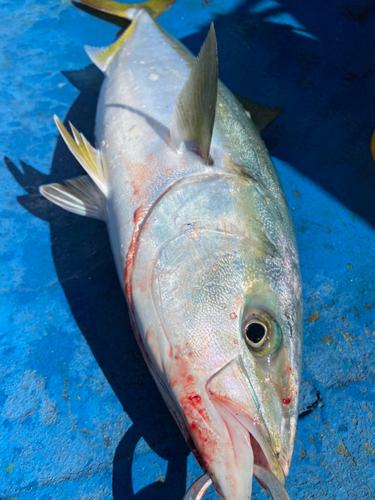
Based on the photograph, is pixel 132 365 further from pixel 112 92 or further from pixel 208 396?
pixel 112 92

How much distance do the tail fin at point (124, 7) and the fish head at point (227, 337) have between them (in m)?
2.05

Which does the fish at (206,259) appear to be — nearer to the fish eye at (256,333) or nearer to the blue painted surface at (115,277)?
the fish eye at (256,333)

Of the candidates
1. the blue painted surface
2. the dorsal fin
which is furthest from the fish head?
the blue painted surface

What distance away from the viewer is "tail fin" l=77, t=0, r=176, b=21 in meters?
2.78

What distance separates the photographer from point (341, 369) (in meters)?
1.86

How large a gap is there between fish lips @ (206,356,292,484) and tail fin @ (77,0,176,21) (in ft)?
9.03

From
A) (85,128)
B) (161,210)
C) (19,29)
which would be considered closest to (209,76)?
(161,210)

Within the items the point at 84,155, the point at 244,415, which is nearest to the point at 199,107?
the point at 84,155

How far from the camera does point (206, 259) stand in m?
1.35

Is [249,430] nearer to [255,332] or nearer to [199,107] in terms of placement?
[255,332]

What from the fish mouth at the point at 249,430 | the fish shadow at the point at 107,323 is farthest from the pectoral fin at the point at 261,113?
the fish mouth at the point at 249,430

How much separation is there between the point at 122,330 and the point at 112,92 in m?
1.35

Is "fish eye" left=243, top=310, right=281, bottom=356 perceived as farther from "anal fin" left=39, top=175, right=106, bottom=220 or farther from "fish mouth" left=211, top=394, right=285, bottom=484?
"anal fin" left=39, top=175, right=106, bottom=220

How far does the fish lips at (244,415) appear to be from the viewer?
3.69 feet
